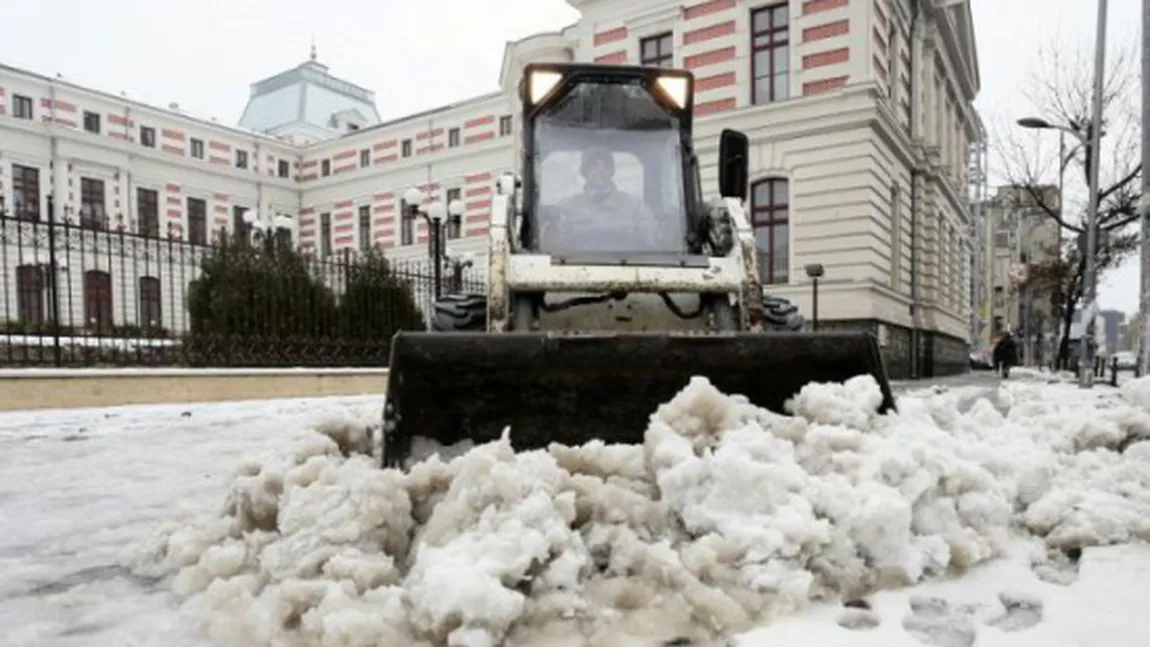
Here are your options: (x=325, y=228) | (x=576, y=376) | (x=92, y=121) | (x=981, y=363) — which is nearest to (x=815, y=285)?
(x=576, y=376)

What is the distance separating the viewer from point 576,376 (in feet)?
12.1

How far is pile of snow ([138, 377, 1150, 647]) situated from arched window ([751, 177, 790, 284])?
16.7m

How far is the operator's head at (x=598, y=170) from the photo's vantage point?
18.6 feet

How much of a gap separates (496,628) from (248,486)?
1.51 meters

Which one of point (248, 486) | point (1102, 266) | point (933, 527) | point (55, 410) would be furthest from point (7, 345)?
point (1102, 266)

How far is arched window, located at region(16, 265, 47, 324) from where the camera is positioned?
1030 cm

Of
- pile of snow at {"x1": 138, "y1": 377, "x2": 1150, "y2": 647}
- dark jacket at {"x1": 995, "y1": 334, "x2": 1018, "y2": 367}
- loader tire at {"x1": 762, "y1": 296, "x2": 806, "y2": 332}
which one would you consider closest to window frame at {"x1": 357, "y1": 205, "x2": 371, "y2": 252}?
dark jacket at {"x1": 995, "y1": 334, "x2": 1018, "y2": 367}

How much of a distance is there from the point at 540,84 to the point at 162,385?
25.1 ft

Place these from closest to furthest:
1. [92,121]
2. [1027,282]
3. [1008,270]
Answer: [1027,282]
[92,121]
[1008,270]

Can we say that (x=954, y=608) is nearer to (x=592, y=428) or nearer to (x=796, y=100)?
(x=592, y=428)

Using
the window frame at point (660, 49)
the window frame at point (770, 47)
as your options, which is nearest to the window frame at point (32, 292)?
the window frame at point (660, 49)

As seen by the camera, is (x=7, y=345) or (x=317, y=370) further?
(x=317, y=370)

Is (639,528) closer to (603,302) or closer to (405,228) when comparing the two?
(603,302)

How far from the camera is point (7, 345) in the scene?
977 cm
